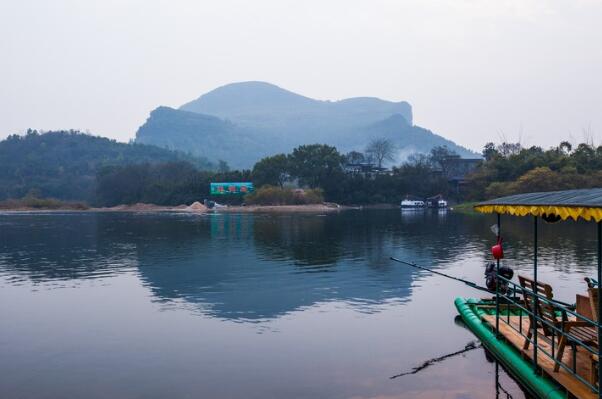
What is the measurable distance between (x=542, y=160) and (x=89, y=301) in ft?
349

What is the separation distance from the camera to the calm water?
13.7m

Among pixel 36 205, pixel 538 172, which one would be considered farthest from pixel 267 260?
pixel 36 205

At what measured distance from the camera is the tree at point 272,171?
153 m

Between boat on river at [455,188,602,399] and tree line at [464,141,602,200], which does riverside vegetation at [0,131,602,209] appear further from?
boat on river at [455,188,602,399]

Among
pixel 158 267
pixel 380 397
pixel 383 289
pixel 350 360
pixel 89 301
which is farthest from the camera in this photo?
pixel 158 267

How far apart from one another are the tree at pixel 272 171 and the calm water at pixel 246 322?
111368 millimetres

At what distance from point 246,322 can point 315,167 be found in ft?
431

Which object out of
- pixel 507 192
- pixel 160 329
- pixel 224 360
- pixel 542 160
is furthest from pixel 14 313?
pixel 542 160

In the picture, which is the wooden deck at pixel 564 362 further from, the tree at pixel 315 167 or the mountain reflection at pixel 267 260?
the tree at pixel 315 167

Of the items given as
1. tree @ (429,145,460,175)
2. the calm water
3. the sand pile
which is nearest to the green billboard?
the sand pile

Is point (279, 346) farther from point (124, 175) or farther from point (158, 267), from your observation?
point (124, 175)

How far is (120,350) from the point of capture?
54.6 ft

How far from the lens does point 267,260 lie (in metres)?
36.6

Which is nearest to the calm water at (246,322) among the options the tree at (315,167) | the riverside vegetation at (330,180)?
the riverside vegetation at (330,180)
